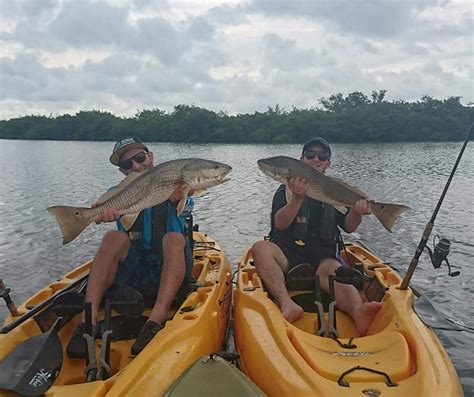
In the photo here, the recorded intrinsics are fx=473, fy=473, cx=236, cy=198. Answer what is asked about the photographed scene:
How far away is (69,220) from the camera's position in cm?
425

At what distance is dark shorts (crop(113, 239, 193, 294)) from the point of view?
4895 mm

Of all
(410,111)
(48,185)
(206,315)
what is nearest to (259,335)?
(206,315)

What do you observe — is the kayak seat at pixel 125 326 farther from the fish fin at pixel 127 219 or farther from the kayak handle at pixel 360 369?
the kayak handle at pixel 360 369

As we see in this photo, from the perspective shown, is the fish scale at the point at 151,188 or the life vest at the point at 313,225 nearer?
the fish scale at the point at 151,188

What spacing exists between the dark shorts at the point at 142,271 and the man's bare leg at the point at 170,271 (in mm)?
260

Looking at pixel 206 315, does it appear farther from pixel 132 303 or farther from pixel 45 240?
pixel 45 240

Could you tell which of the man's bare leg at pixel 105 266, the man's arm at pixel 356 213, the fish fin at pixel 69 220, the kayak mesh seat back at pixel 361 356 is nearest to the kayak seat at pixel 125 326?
the man's bare leg at pixel 105 266

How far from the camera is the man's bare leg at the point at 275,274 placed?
14.6ft

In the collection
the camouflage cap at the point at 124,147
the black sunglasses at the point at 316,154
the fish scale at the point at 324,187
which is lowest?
the fish scale at the point at 324,187

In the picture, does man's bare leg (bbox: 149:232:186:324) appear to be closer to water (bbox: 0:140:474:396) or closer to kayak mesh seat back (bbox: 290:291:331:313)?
kayak mesh seat back (bbox: 290:291:331:313)

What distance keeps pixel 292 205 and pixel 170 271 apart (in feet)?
4.79

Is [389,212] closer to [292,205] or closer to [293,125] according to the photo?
[292,205]

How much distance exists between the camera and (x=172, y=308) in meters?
4.82

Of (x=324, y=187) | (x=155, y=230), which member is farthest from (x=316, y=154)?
(x=155, y=230)
